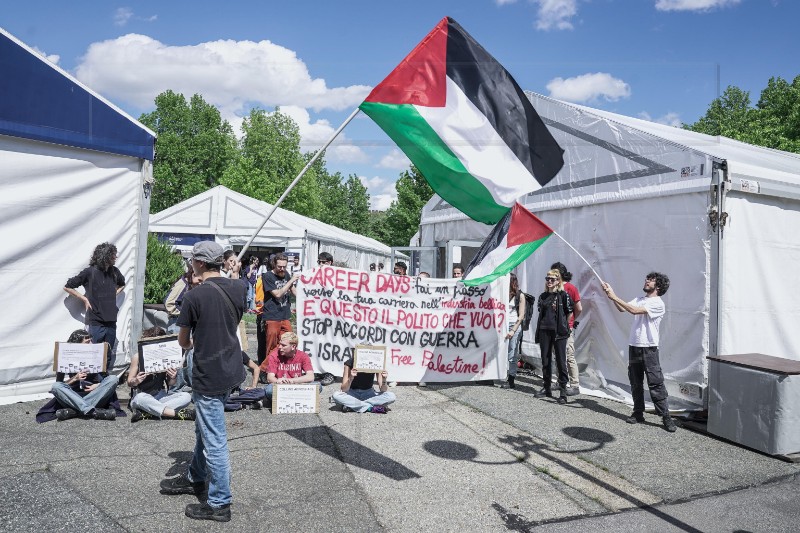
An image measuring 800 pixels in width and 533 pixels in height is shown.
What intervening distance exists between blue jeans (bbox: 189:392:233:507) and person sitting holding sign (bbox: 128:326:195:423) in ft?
8.22

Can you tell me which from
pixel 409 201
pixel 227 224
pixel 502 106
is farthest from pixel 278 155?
pixel 502 106

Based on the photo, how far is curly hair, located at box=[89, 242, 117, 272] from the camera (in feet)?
24.2

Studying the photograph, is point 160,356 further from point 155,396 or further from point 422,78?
point 422,78

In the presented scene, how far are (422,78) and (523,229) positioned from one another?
1.83 meters

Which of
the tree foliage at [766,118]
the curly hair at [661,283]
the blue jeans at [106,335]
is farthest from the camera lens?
the tree foliage at [766,118]

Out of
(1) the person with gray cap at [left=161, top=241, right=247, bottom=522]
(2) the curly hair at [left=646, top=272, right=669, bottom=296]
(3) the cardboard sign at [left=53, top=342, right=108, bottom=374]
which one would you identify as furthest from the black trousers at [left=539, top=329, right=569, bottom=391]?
(3) the cardboard sign at [left=53, top=342, right=108, bottom=374]

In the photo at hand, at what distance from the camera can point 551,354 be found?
8.45 m

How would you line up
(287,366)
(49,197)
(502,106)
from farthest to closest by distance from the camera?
(49,197) < (287,366) < (502,106)

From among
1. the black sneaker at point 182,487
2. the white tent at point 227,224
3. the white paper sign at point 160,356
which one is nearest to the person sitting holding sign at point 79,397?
the white paper sign at point 160,356

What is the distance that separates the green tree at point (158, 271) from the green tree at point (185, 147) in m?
35.4

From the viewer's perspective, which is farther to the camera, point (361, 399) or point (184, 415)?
point (361, 399)

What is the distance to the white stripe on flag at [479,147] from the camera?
600 cm

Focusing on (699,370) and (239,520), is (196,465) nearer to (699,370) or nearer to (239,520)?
(239,520)

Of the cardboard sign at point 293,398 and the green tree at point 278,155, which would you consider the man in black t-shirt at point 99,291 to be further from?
the green tree at point 278,155
